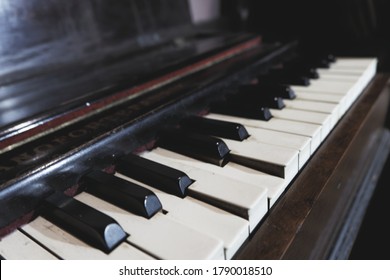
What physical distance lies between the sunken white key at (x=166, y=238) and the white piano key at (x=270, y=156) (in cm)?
27

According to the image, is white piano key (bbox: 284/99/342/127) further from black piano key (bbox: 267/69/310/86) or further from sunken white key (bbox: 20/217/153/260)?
sunken white key (bbox: 20/217/153/260)

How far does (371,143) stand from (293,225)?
1199mm

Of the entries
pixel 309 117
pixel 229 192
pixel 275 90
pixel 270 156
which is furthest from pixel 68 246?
pixel 275 90

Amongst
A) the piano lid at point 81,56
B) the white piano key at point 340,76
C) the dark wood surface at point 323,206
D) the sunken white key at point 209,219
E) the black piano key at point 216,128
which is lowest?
the dark wood surface at point 323,206

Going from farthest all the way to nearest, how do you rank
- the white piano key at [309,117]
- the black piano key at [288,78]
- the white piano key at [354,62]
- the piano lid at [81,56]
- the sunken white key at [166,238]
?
the white piano key at [354,62] → the black piano key at [288,78] → the white piano key at [309,117] → the piano lid at [81,56] → the sunken white key at [166,238]

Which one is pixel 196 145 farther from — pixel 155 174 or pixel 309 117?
pixel 309 117

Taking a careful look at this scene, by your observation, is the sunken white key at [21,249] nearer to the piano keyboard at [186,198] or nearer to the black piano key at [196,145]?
the piano keyboard at [186,198]

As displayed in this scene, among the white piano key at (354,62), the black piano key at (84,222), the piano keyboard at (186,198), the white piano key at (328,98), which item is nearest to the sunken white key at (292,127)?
the piano keyboard at (186,198)

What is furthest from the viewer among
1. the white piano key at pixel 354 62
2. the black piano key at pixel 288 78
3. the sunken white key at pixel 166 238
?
the white piano key at pixel 354 62

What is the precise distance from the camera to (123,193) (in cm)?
72

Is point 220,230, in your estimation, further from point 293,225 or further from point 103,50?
point 103,50

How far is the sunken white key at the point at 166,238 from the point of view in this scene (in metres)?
0.59

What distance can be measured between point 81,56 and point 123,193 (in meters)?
0.81
